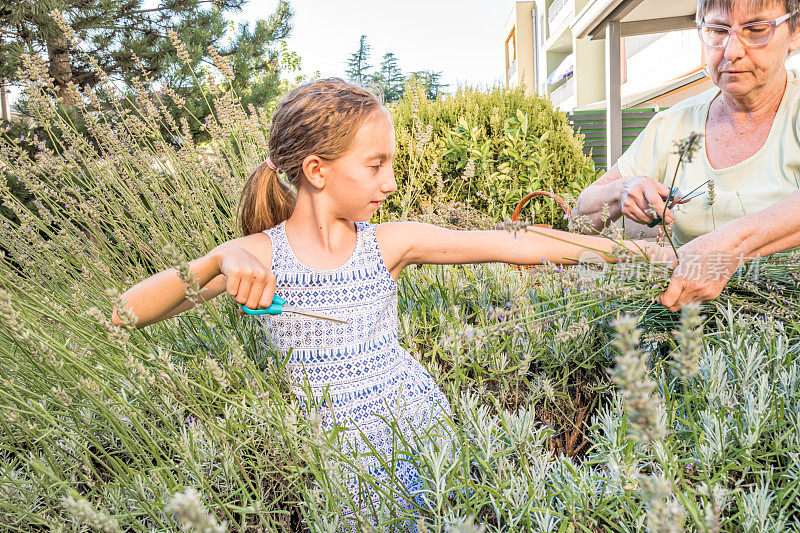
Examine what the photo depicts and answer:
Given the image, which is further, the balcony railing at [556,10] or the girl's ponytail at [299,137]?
the balcony railing at [556,10]

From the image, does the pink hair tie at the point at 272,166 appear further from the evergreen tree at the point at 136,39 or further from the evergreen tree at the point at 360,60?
the evergreen tree at the point at 360,60

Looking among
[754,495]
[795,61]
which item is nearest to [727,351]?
[754,495]

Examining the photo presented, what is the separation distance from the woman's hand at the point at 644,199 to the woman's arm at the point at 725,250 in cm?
31

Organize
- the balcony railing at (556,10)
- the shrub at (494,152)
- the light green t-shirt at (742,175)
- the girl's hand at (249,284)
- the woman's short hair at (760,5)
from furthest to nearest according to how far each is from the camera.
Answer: the balcony railing at (556,10) < the shrub at (494,152) < the light green t-shirt at (742,175) < the woman's short hair at (760,5) < the girl's hand at (249,284)

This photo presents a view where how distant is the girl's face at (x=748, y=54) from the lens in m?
1.89

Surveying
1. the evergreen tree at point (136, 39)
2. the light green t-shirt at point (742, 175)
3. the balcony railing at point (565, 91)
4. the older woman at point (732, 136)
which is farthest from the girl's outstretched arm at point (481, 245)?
the balcony railing at point (565, 91)

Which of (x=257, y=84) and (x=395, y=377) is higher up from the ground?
(x=257, y=84)

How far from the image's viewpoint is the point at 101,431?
1.69 metres

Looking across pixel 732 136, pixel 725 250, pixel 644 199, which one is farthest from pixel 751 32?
pixel 725 250

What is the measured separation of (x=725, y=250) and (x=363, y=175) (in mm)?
987

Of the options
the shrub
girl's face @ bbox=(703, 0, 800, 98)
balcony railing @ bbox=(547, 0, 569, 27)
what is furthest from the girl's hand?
balcony railing @ bbox=(547, 0, 569, 27)

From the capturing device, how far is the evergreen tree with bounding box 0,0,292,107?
286 inches

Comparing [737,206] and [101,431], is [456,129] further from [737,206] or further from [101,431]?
[101,431]

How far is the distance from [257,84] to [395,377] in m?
8.60
